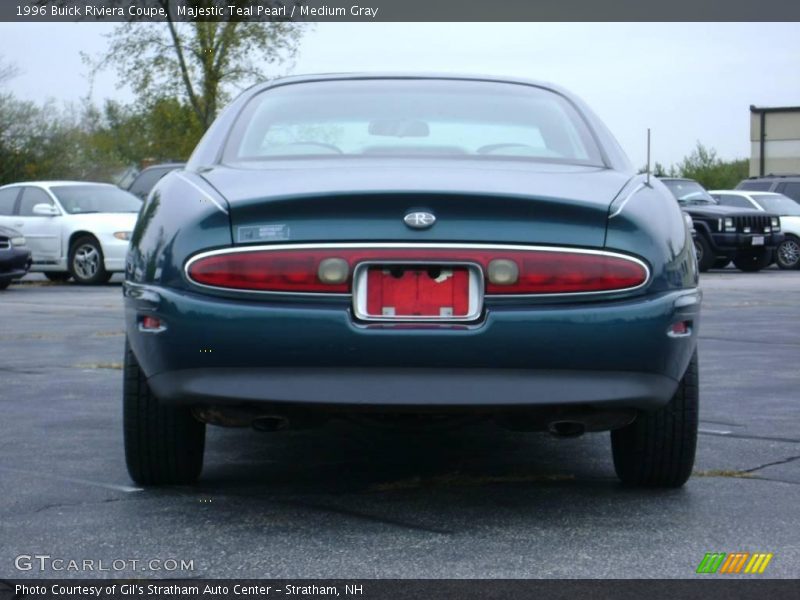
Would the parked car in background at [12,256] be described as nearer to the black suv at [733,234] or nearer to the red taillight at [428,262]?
the black suv at [733,234]

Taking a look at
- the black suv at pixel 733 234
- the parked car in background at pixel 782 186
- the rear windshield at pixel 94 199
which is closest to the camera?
the rear windshield at pixel 94 199

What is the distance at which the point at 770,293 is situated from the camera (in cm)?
1667

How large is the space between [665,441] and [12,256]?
542 inches

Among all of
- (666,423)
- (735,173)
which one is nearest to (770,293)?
(666,423)

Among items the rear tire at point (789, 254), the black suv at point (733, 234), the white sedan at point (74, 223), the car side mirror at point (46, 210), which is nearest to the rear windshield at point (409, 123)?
the white sedan at point (74, 223)

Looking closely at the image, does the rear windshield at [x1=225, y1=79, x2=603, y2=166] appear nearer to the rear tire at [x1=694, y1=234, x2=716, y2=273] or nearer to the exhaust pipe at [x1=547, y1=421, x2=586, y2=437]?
the exhaust pipe at [x1=547, y1=421, x2=586, y2=437]

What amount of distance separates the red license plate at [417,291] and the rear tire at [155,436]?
2.76ft

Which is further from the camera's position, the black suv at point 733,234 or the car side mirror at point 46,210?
the black suv at point 733,234

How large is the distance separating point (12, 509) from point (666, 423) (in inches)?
76.4

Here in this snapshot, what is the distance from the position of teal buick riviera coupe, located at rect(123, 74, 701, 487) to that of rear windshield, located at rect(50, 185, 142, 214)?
621 inches

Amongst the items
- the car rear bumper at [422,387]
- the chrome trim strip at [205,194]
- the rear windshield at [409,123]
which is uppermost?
the rear windshield at [409,123]

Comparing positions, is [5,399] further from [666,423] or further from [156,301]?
[666,423]

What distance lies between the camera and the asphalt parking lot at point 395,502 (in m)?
3.55

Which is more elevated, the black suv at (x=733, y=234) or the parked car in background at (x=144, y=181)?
the parked car in background at (x=144, y=181)
